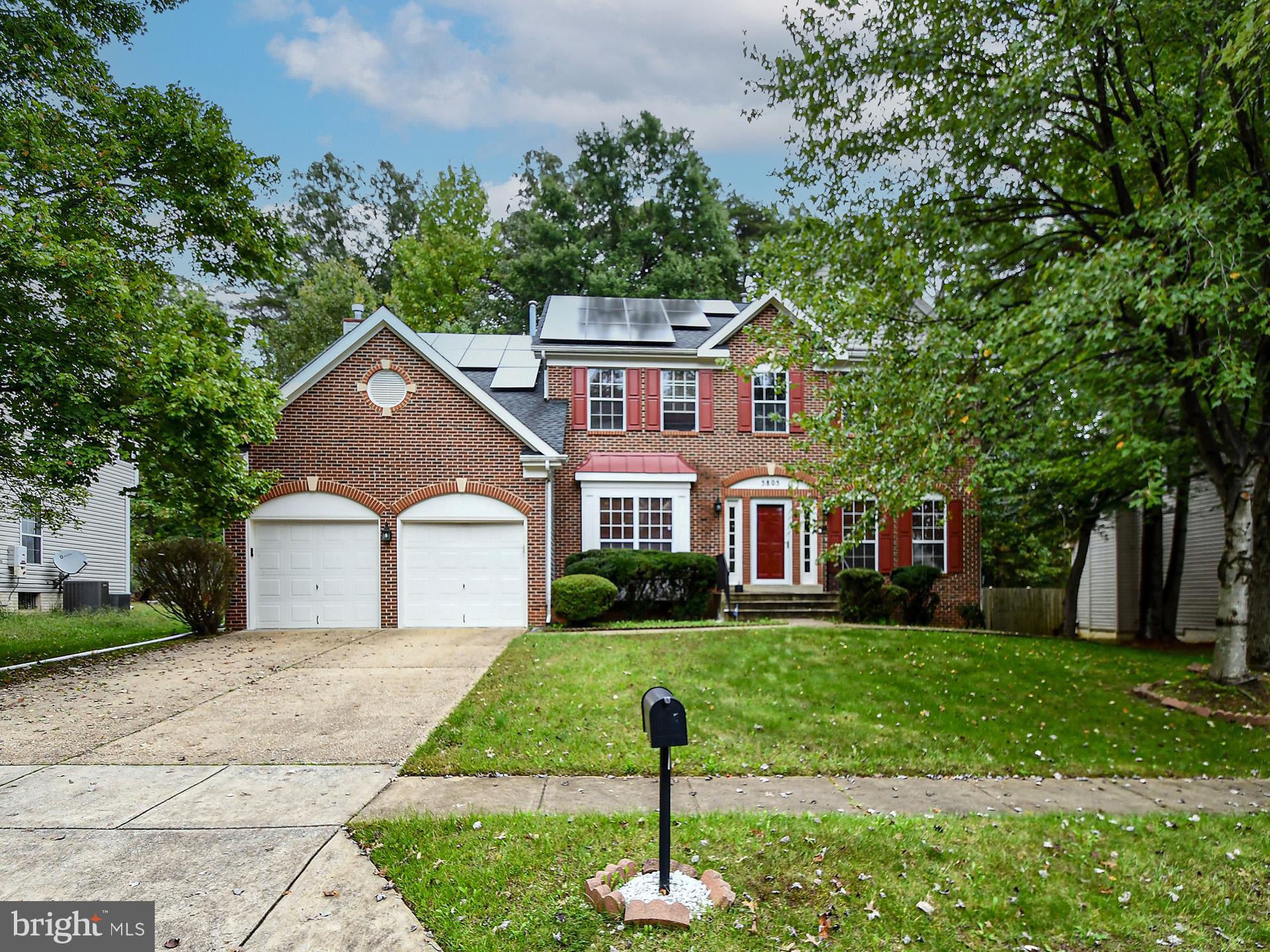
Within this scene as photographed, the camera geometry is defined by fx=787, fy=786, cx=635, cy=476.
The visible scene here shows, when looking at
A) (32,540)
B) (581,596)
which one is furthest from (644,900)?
(32,540)

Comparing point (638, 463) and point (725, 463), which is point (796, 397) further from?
point (638, 463)

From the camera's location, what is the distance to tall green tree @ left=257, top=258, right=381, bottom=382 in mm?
31188

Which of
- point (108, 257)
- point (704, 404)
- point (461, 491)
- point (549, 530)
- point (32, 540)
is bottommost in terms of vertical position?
point (32, 540)

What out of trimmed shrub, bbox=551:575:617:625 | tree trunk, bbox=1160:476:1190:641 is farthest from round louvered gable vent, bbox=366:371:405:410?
tree trunk, bbox=1160:476:1190:641

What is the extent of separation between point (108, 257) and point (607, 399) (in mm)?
9954

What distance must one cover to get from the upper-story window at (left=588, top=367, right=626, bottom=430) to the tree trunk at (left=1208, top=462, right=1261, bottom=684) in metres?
11.5

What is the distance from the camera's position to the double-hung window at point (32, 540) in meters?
18.9

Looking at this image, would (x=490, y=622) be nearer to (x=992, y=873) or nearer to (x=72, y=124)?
(x=72, y=124)

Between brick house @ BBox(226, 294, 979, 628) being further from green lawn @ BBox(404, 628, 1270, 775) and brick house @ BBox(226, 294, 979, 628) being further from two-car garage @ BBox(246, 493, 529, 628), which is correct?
green lawn @ BBox(404, 628, 1270, 775)

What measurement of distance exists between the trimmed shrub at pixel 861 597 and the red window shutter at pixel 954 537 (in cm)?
300

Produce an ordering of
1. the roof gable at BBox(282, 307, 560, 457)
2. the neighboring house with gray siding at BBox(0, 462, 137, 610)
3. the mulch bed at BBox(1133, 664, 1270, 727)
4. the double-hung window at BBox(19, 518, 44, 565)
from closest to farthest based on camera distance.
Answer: the mulch bed at BBox(1133, 664, 1270, 727)
the roof gable at BBox(282, 307, 560, 457)
the neighboring house with gray siding at BBox(0, 462, 137, 610)
the double-hung window at BBox(19, 518, 44, 565)

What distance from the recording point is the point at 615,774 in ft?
19.2

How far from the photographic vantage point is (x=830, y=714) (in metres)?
7.80

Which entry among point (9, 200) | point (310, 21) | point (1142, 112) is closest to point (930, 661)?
point (1142, 112)
